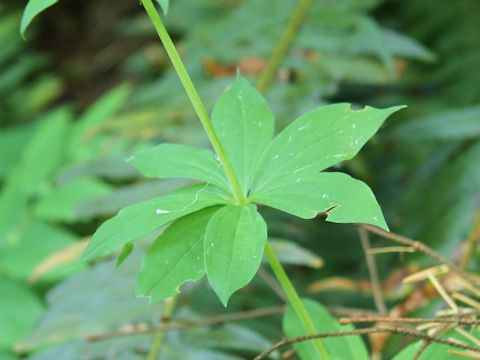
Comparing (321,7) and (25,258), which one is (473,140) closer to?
(321,7)

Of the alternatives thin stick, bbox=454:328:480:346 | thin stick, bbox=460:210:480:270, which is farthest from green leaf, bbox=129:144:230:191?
thin stick, bbox=460:210:480:270

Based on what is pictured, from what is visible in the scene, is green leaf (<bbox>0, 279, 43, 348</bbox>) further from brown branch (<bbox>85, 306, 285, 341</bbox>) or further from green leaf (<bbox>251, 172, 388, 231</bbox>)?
green leaf (<bbox>251, 172, 388, 231</bbox>)

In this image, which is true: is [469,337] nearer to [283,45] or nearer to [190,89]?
[190,89]

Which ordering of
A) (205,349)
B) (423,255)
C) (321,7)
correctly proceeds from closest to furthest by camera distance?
(205,349) < (423,255) < (321,7)

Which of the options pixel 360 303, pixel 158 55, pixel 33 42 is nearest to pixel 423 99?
pixel 360 303

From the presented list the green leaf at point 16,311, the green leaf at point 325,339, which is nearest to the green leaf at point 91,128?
the green leaf at point 16,311
